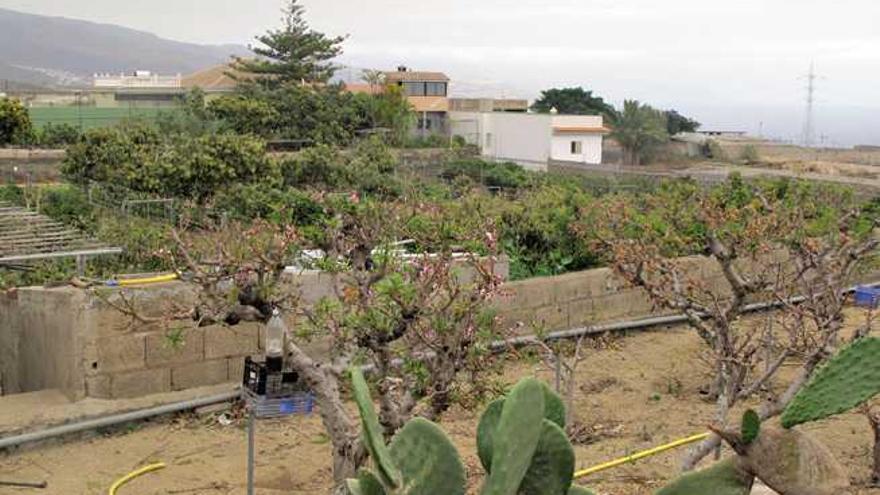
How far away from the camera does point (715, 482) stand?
3434 mm

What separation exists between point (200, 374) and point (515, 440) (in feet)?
17.9

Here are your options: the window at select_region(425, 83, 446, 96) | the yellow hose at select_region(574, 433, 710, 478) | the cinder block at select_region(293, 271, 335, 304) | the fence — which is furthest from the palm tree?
the yellow hose at select_region(574, 433, 710, 478)

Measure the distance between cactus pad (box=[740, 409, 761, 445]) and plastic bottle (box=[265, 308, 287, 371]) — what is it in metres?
2.67

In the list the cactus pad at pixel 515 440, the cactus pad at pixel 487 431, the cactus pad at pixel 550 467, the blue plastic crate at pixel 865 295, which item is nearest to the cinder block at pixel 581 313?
the blue plastic crate at pixel 865 295

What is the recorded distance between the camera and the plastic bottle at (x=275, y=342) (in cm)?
549

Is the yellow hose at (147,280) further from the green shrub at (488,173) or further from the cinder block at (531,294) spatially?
the green shrub at (488,173)

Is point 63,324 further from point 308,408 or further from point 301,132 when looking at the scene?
point 301,132

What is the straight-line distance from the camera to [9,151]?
93.1ft

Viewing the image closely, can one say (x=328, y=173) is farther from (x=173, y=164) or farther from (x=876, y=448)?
(x=876, y=448)

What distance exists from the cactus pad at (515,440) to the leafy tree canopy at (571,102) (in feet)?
165

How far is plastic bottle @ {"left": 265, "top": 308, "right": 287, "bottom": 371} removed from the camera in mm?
5488

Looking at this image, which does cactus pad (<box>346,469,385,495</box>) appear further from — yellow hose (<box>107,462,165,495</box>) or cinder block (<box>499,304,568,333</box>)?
cinder block (<box>499,304,568,333</box>)

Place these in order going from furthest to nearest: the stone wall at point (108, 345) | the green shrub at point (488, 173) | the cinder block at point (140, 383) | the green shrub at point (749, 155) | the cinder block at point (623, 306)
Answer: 1. the green shrub at point (749, 155)
2. the green shrub at point (488, 173)
3. the cinder block at point (623, 306)
4. the cinder block at point (140, 383)
5. the stone wall at point (108, 345)

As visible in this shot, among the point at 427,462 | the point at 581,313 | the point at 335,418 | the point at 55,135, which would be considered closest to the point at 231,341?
the point at 335,418
